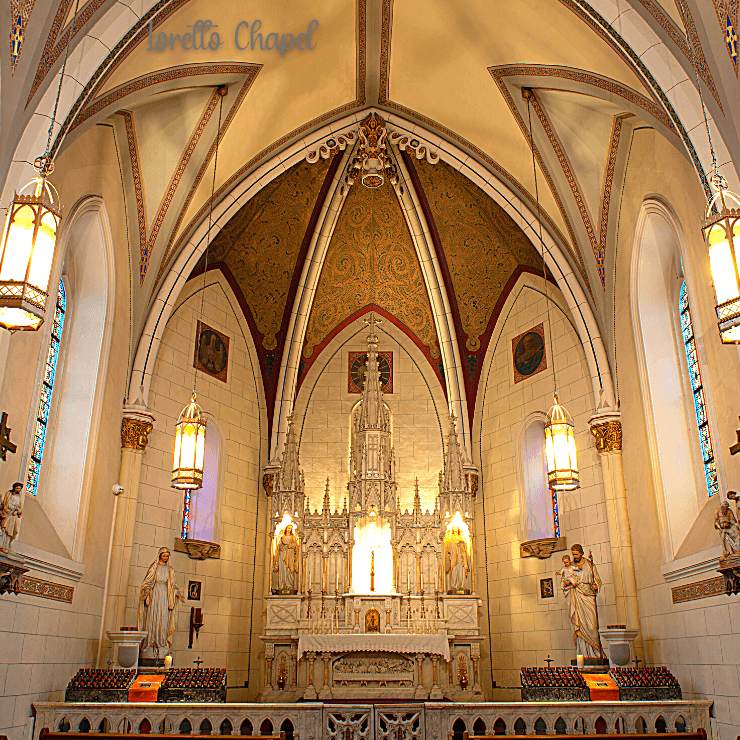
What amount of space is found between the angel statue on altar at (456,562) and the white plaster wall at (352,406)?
1.36 m

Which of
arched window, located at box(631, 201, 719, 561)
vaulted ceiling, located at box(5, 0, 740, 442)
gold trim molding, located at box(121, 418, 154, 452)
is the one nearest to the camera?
vaulted ceiling, located at box(5, 0, 740, 442)

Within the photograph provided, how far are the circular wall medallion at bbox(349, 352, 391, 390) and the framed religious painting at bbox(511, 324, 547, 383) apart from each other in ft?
9.57

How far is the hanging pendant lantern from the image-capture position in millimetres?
10375

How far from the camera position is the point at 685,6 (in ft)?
26.6

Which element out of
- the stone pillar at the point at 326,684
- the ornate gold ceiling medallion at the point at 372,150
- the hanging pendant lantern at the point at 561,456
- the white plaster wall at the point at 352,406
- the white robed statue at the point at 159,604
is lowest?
the stone pillar at the point at 326,684

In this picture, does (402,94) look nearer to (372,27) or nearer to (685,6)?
(372,27)

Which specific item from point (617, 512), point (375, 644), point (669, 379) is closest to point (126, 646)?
point (375, 644)

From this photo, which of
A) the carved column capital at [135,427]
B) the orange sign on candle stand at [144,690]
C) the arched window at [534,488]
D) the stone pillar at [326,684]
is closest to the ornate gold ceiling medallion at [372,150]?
the arched window at [534,488]

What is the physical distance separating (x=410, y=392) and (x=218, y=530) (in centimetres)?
518

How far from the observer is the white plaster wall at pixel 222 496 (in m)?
12.9

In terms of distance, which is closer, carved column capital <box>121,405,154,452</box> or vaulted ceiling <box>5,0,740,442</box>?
vaulted ceiling <box>5,0,740,442</box>

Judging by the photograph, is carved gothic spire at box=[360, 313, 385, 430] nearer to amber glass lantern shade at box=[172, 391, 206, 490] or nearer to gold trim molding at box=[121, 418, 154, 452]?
gold trim molding at box=[121, 418, 154, 452]

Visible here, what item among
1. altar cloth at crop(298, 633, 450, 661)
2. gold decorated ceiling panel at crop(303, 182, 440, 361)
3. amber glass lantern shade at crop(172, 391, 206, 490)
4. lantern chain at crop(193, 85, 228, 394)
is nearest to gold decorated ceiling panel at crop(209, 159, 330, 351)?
lantern chain at crop(193, 85, 228, 394)

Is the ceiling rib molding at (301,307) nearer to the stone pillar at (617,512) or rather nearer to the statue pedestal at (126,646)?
the statue pedestal at (126,646)
